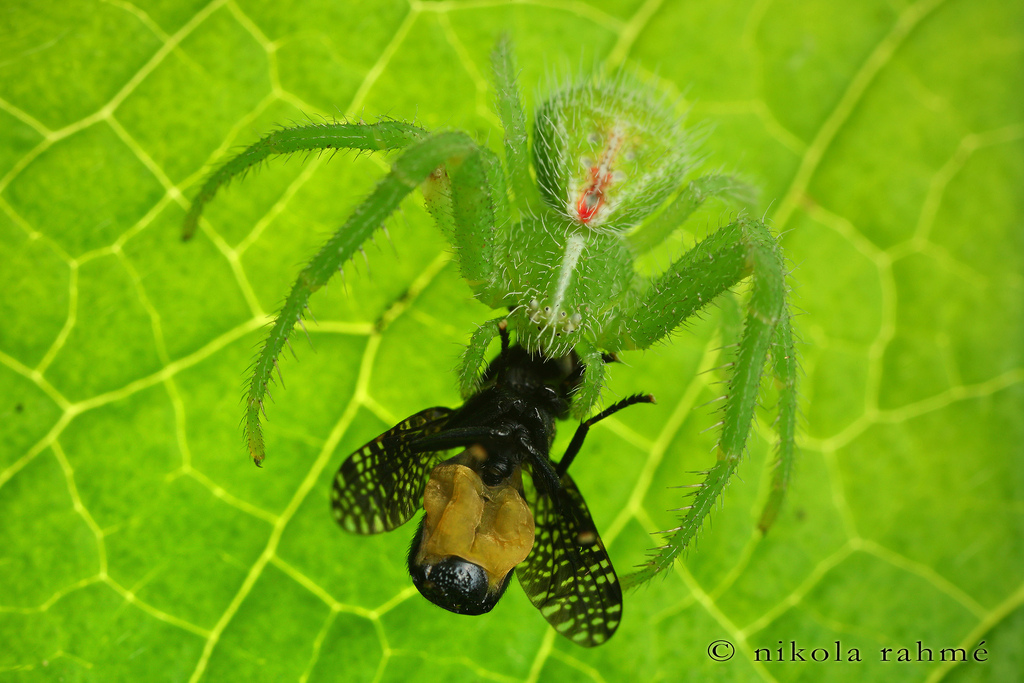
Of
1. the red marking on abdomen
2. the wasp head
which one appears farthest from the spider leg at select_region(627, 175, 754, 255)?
the wasp head

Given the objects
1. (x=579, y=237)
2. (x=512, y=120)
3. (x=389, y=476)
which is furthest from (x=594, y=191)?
(x=389, y=476)

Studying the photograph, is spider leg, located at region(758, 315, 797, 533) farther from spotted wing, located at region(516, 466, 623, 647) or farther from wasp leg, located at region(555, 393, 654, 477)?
spotted wing, located at region(516, 466, 623, 647)

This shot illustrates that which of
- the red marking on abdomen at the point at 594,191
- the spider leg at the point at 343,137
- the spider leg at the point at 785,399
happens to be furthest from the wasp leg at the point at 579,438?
the spider leg at the point at 343,137

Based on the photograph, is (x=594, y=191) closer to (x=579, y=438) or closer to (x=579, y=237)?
(x=579, y=237)

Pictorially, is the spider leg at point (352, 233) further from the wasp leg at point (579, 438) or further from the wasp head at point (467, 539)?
the wasp leg at point (579, 438)

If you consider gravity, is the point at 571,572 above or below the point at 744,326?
below

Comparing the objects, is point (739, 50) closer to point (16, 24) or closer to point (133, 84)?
point (133, 84)

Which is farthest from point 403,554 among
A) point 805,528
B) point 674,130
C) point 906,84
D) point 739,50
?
point 906,84
